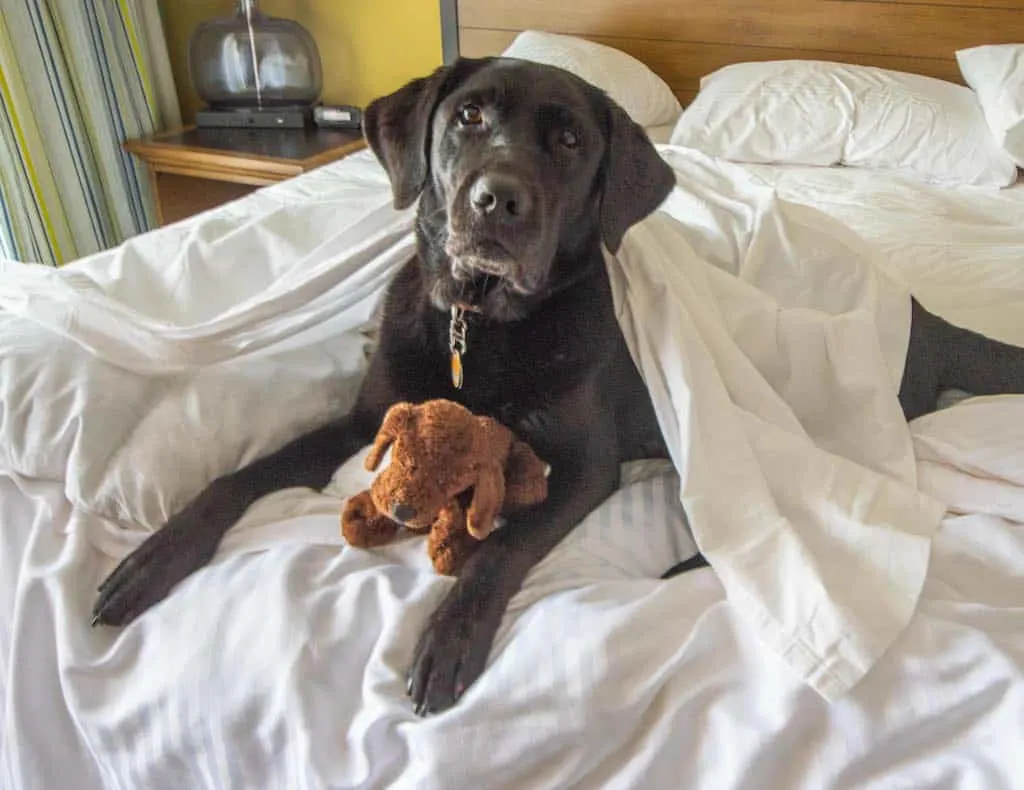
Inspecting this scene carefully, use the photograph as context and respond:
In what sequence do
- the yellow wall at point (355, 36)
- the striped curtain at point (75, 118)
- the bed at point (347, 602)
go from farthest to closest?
the yellow wall at point (355, 36)
the striped curtain at point (75, 118)
the bed at point (347, 602)

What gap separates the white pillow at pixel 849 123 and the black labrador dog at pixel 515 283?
3.56ft

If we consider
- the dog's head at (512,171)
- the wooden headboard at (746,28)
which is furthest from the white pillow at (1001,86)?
the dog's head at (512,171)

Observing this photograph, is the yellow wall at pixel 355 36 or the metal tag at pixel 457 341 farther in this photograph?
the yellow wall at pixel 355 36

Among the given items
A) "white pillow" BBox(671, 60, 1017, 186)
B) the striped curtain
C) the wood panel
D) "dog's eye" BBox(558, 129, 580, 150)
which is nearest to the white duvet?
"dog's eye" BBox(558, 129, 580, 150)

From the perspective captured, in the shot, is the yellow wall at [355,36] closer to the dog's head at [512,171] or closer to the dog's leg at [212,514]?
the dog's head at [512,171]

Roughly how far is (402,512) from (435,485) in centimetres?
4

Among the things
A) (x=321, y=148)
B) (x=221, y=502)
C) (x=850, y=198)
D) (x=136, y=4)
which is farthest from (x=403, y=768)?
(x=136, y=4)

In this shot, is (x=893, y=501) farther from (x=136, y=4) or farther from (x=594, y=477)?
(x=136, y=4)

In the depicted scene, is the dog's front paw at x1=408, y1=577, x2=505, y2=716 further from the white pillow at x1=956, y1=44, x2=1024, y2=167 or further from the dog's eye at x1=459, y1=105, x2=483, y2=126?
the white pillow at x1=956, y1=44, x2=1024, y2=167

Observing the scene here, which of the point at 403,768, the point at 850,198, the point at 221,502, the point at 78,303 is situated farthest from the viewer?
the point at 850,198

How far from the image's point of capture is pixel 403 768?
69 cm

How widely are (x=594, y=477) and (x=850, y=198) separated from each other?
1.27m

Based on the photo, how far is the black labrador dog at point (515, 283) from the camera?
994 mm

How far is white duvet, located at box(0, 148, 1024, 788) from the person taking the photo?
69 cm
